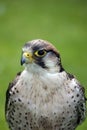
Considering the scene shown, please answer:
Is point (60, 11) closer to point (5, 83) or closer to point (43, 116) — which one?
point (5, 83)

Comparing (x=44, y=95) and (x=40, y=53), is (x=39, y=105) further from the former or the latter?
(x=40, y=53)

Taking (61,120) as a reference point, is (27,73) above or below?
above

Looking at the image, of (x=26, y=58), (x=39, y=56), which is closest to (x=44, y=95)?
(x=39, y=56)

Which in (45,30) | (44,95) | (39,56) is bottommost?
(45,30)

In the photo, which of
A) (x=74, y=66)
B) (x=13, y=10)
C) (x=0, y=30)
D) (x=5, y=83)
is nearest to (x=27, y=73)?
(x=5, y=83)

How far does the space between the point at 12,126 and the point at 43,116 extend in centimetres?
51

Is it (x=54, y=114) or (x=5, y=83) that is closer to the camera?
(x=54, y=114)

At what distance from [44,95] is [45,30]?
6958 millimetres

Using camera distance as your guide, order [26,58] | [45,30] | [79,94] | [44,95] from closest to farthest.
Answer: [26,58], [44,95], [79,94], [45,30]

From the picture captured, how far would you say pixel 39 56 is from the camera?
7.30 m

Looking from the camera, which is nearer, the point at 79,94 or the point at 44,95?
the point at 44,95

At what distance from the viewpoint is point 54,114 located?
782cm

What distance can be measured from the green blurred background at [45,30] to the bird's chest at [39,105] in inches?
132

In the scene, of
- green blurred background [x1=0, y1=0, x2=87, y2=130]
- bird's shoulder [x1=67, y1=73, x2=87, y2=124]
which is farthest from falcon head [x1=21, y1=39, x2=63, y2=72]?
green blurred background [x1=0, y1=0, x2=87, y2=130]
